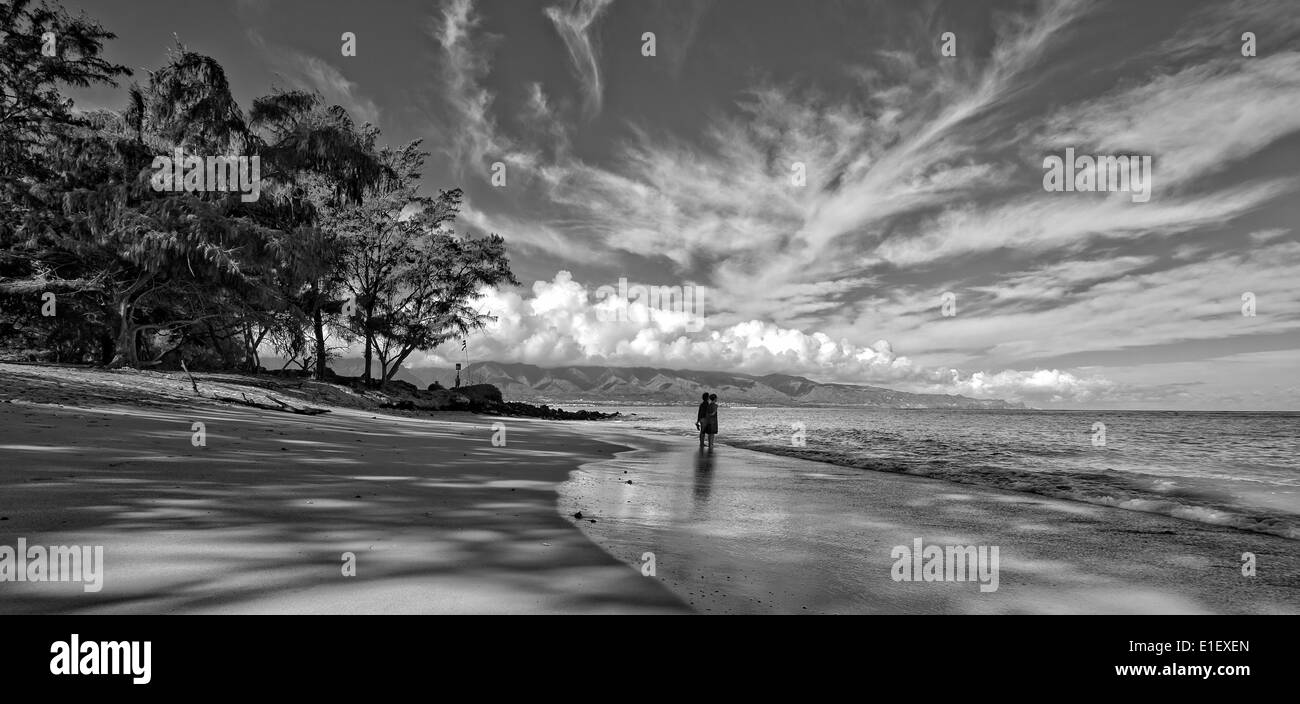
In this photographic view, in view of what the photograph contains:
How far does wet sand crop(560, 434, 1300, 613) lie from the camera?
365cm

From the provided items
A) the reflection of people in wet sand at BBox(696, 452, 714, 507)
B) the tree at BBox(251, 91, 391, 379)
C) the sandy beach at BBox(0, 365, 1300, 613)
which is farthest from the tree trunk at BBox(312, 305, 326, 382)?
the reflection of people in wet sand at BBox(696, 452, 714, 507)

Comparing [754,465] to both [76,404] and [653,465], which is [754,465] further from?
[76,404]

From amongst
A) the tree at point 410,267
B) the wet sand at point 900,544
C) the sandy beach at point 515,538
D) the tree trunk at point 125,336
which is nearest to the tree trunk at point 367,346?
the tree at point 410,267

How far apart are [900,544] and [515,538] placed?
12.5ft

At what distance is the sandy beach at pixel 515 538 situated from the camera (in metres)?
3.04

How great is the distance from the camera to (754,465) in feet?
42.3

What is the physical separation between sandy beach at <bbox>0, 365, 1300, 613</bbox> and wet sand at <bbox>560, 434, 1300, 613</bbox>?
0.03 metres

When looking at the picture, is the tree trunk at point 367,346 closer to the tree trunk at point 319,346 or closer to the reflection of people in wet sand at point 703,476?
the tree trunk at point 319,346

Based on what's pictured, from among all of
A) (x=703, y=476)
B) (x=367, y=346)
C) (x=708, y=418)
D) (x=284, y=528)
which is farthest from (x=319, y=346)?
(x=284, y=528)

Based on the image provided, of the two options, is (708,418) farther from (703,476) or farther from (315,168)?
(315,168)

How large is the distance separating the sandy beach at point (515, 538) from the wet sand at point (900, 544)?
0.10 ft

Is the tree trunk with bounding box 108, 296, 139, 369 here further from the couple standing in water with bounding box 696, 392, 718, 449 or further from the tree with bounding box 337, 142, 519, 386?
the couple standing in water with bounding box 696, 392, 718, 449
